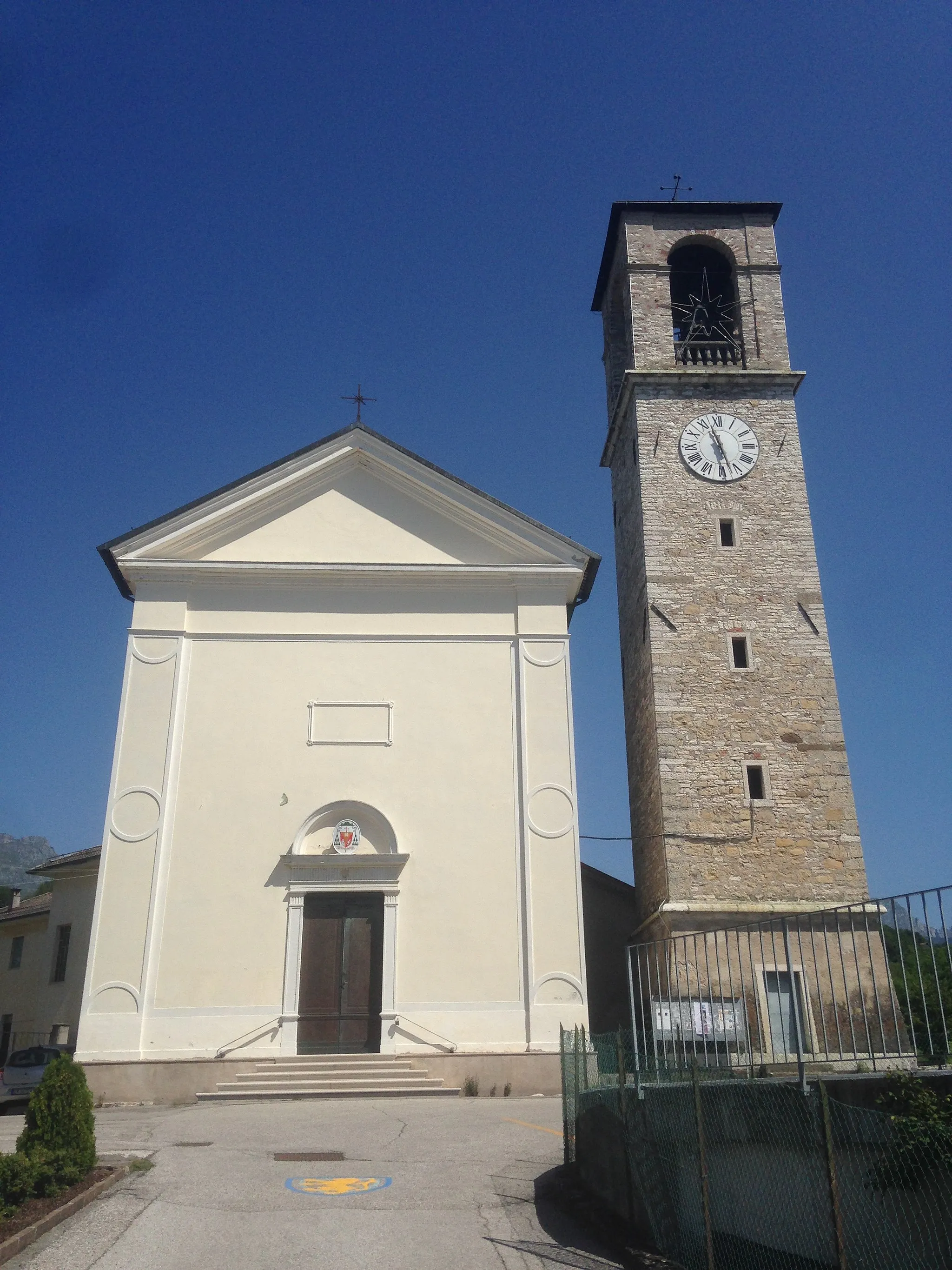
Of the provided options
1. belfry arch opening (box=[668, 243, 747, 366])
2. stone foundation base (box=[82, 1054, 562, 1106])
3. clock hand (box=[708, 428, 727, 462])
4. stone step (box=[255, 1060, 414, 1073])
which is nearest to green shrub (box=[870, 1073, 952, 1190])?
stone foundation base (box=[82, 1054, 562, 1106])

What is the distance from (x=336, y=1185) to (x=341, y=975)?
334 inches

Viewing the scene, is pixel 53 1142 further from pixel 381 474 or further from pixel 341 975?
pixel 381 474

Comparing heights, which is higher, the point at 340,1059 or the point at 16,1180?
the point at 340,1059

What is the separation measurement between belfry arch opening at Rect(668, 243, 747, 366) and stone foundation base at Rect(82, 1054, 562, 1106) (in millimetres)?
15883

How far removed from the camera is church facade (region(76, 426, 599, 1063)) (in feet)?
58.7

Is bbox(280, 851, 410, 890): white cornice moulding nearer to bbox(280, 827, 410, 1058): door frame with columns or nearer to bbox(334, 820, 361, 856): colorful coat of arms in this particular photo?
bbox(280, 827, 410, 1058): door frame with columns

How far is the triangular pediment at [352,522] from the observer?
20938mm

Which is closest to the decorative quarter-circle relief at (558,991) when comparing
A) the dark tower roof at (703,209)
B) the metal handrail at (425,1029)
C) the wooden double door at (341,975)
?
the metal handrail at (425,1029)

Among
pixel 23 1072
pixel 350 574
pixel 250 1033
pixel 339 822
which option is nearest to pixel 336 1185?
pixel 250 1033

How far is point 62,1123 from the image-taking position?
371 inches

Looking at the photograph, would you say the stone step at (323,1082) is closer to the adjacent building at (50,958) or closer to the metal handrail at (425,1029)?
the metal handrail at (425,1029)

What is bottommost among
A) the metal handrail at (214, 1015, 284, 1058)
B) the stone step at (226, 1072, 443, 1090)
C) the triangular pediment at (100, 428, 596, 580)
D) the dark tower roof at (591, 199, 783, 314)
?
the stone step at (226, 1072, 443, 1090)

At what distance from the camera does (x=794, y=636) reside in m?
22.1

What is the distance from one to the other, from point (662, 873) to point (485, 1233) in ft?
40.2
